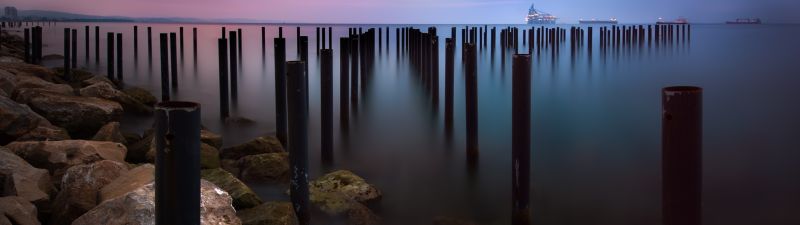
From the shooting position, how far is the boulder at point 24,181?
409cm

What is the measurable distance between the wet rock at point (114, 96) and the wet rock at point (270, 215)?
5.86 metres

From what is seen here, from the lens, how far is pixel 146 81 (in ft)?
59.3

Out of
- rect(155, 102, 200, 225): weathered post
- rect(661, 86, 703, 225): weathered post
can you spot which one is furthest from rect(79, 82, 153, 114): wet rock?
rect(661, 86, 703, 225): weathered post

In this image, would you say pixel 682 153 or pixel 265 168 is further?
pixel 265 168

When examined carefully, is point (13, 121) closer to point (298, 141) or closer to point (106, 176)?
point (106, 176)

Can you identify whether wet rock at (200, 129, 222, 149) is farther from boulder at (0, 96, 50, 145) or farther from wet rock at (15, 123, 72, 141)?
boulder at (0, 96, 50, 145)

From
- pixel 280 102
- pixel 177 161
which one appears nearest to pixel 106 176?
pixel 177 161

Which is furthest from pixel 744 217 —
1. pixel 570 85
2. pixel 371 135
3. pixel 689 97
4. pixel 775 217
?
pixel 570 85

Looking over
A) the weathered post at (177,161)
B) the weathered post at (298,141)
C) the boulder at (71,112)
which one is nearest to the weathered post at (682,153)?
the weathered post at (177,161)

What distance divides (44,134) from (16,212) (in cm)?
287

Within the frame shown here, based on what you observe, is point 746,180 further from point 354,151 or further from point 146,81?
point 146,81

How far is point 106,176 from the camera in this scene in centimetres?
454

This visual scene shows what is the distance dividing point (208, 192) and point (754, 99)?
12913 mm

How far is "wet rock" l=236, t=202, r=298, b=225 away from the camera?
4301 mm
